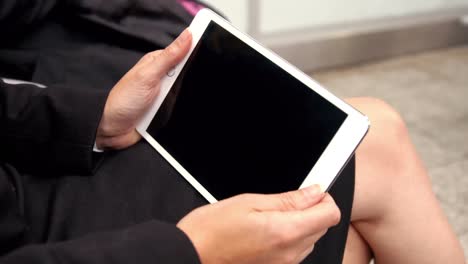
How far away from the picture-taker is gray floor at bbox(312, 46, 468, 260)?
960mm

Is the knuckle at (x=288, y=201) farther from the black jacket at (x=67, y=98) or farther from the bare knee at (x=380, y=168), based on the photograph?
the bare knee at (x=380, y=168)

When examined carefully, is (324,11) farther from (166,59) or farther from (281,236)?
(281,236)

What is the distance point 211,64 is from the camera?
469mm

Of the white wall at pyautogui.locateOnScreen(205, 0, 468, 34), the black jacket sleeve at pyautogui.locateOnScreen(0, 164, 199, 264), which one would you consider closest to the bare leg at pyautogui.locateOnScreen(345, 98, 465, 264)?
the black jacket sleeve at pyautogui.locateOnScreen(0, 164, 199, 264)

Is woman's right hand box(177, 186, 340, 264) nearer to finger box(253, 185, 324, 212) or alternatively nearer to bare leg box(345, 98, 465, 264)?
finger box(253, 185, 324, 212)

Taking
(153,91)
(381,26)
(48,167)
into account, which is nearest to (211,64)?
(153,91)

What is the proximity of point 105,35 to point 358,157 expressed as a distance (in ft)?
1.18

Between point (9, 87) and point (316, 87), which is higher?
point (316, 87)

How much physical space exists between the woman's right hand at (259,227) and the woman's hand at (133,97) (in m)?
0.18

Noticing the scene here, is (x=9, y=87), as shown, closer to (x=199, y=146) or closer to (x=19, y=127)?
(x=19, y=127)

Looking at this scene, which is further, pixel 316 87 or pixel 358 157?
pixel 358 157

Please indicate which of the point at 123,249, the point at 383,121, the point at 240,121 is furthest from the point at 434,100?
the point at 123,249

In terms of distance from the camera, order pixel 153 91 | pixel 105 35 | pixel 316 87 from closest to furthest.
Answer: pixel 316 87
pixel 153 91
pixel 105 35

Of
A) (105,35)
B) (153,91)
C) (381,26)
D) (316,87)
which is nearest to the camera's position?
(316,87)
